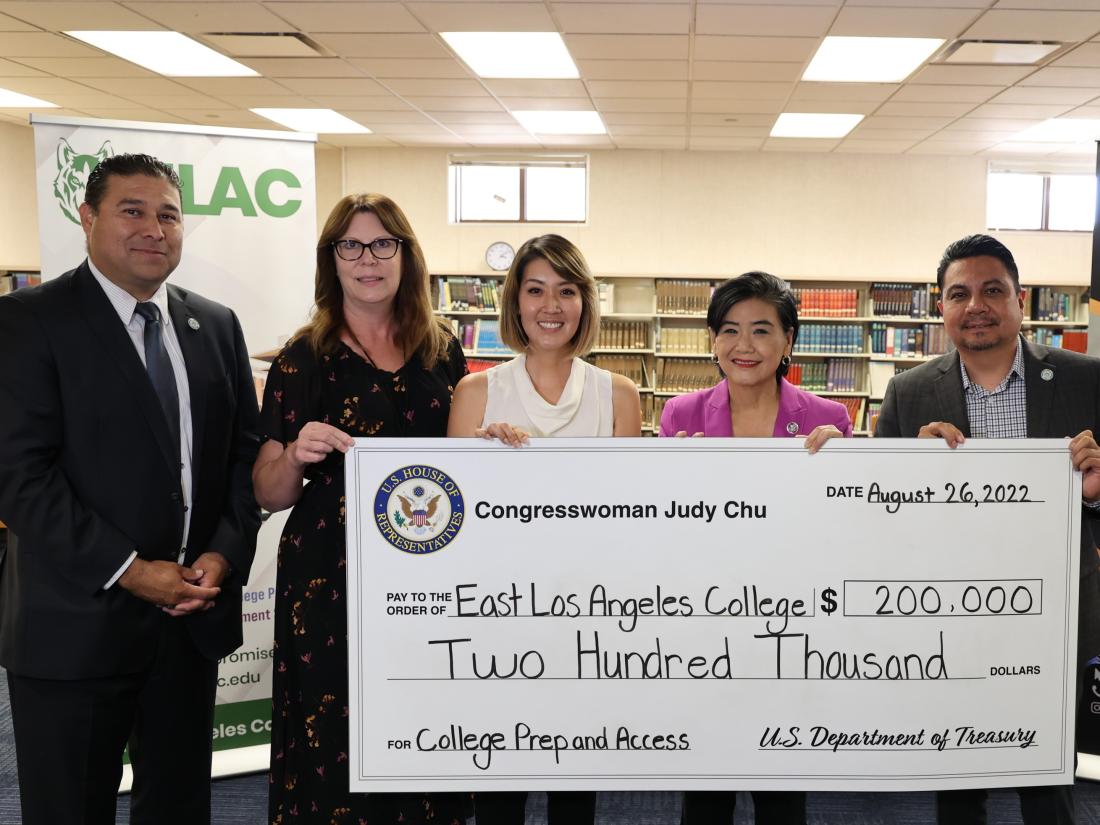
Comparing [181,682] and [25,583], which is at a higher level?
[25,583]

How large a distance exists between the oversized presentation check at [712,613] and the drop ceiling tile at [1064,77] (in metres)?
5.65

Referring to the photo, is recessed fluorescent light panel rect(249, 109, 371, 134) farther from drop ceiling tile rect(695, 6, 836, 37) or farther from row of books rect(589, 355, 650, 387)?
drop ceiling tile rect(695, 6, 836, 37)

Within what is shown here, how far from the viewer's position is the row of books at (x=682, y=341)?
8.93 m

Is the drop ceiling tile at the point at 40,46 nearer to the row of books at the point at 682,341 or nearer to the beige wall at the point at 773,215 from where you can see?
the beige wall at the point at 773,215

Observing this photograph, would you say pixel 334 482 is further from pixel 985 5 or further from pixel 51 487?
pixel 985 5

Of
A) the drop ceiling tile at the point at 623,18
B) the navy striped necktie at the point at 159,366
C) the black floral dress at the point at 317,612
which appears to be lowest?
the black floral dress at the point at 317,612

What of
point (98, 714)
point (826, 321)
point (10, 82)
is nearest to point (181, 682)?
point (98, 714)

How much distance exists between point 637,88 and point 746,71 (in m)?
0.95

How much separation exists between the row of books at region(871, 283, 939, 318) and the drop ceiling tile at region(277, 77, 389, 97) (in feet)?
16.0

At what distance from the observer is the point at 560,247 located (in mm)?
2229

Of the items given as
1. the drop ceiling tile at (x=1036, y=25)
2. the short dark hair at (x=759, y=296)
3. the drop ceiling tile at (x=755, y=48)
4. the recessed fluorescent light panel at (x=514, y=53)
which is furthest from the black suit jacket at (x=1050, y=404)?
the recessed fluorescent light panel at (x=514, y=53)

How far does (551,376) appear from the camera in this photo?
2285 mm

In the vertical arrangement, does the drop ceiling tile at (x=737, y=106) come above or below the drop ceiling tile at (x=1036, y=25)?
above

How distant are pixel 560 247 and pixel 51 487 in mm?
1361
